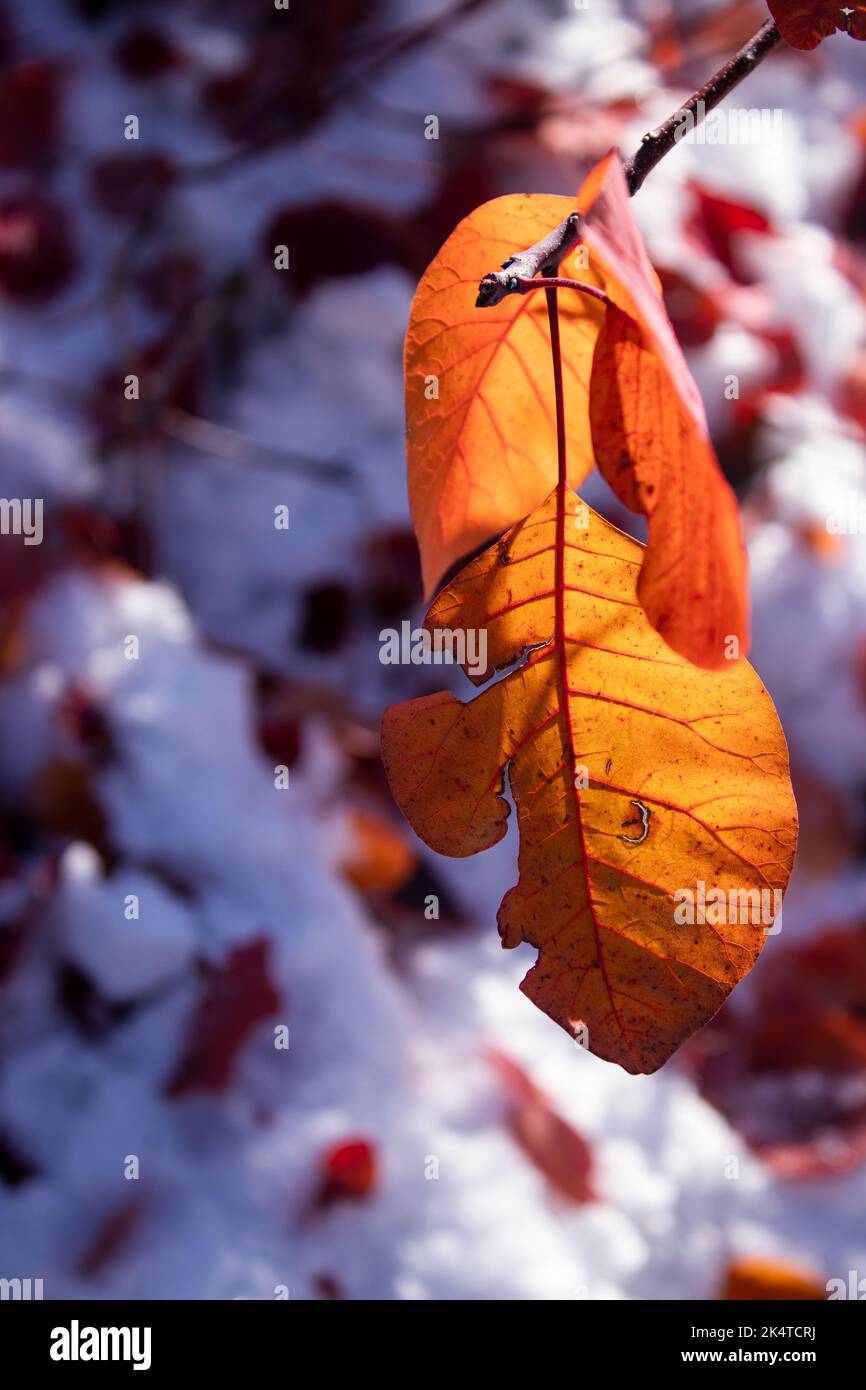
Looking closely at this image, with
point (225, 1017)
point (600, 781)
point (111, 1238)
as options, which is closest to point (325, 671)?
point (225, 1017)

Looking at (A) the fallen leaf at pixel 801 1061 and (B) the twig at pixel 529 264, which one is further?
(A) the fallen leaf at pixel 801 1061

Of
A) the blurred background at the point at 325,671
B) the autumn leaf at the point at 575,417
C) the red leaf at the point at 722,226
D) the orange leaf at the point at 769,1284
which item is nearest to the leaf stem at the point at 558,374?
the autumn leaf at the point at 575,417

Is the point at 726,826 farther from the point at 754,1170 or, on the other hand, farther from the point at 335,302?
the point at 335,302

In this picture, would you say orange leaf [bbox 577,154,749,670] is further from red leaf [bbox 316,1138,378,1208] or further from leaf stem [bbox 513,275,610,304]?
red leaf [bbox 316,1138,378,1208]

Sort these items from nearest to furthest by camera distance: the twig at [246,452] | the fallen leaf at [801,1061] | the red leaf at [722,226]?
the fallen leaf at [801,1061] → the twig at [246,452] → the red leaf at [722,226]

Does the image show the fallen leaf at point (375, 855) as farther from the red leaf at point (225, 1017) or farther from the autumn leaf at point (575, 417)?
the autumn leaf at point (575, 417)

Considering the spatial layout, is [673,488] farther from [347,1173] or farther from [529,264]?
[347,1173]
